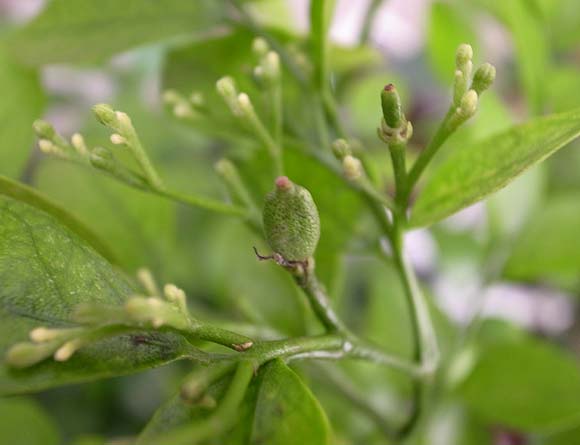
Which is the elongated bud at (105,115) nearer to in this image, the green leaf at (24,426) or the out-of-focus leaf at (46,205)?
the out-of-focus leaf at (46,205)

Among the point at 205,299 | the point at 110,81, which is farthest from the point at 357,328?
the point at 110,81

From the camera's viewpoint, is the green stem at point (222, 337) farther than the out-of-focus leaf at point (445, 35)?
No

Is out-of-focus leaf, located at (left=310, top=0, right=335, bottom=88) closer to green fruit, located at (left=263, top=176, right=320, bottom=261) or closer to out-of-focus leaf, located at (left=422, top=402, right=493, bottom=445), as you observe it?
green fruit, located at (left=263, top=176, right=320, bottom=261)

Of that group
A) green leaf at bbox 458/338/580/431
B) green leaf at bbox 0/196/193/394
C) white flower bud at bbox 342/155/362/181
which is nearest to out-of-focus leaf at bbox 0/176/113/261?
green leaf at bbox 0/196/193/394

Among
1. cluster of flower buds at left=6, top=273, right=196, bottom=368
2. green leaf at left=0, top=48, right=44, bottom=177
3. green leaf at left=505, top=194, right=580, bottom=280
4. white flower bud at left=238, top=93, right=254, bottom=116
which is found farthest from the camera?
green leaf at left=505, top=194, right=580, bottom=280

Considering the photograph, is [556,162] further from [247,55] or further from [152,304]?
[152,304]

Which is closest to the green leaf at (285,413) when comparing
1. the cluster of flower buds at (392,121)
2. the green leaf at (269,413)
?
the green leaf at (269,413)
